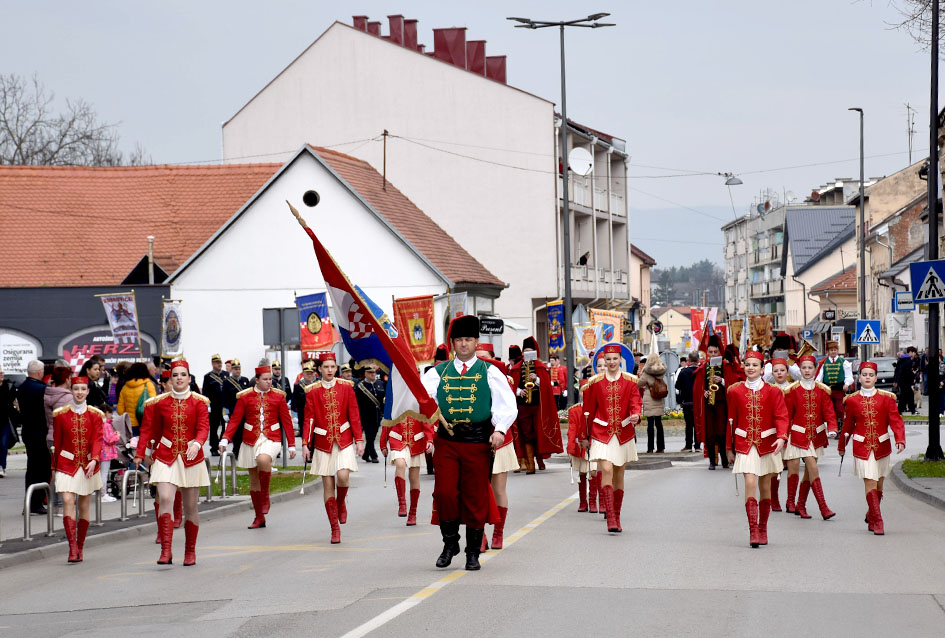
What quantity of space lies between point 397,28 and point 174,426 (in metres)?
48.8

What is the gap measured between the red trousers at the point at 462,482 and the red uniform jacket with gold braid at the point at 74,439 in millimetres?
3505

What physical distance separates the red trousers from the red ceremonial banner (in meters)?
16.0

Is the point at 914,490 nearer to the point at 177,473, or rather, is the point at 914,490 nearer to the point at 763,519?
the point at 763,519

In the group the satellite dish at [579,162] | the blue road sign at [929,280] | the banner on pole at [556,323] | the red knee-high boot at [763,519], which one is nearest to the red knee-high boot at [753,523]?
the red knee-high boot at [763,519]

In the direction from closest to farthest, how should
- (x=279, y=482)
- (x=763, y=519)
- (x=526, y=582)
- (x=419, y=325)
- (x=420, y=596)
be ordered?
1. (x=420, y=596)
2. (x=526, y=582)
3. (x=763, y=519)
4. (x=279, y=482)
5. (x=419, y=325)

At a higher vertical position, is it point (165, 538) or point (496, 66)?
point (496, 66)

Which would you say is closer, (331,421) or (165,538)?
(165,538)

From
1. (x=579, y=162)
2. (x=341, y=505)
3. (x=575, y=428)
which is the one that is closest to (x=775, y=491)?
(x=575, y=428)

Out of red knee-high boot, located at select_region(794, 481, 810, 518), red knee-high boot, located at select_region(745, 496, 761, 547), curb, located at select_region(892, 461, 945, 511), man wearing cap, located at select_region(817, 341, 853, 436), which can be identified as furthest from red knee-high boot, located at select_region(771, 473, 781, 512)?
man wearing cap, located at select_region(817, 341, 853, 436)

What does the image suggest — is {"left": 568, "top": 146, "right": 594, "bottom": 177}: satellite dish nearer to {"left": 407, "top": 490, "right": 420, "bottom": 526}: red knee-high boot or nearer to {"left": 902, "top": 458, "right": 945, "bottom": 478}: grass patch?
{"left": 902, "top": 458, "right": 945, "bottom": 478}: grass patch

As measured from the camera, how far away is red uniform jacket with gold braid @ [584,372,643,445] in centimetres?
1417

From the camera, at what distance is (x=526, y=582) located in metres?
10.4

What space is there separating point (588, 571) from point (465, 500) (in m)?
1.13

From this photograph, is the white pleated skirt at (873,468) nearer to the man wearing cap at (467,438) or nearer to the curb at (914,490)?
the curb at (914,490)
